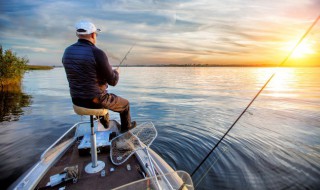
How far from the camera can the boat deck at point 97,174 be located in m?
3.57

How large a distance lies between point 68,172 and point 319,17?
16.0 ft

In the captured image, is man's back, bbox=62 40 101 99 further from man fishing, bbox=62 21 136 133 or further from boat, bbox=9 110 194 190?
boat, bbox=9 110 194 190

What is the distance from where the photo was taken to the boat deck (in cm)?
357

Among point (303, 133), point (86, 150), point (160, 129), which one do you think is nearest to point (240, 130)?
point (303, 133)

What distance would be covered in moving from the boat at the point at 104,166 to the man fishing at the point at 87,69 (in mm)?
482

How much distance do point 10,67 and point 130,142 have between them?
1249 inches

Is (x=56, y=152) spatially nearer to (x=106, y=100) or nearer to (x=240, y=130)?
(x=106, y=100)

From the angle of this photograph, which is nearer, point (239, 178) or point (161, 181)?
point (161, 181)

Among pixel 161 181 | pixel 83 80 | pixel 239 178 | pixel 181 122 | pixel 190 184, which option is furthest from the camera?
pixel 181 122

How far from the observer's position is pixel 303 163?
641cm

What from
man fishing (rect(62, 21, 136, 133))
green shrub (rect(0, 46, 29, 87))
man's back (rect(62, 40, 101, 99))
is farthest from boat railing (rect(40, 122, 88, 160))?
green shrub (rect(0, 46, 29, 87))

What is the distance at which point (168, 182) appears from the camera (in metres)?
2.75

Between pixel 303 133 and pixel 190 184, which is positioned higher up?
pixel 190 184

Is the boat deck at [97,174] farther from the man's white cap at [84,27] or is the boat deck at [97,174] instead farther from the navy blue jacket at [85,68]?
the man's white cap at [84,27]
